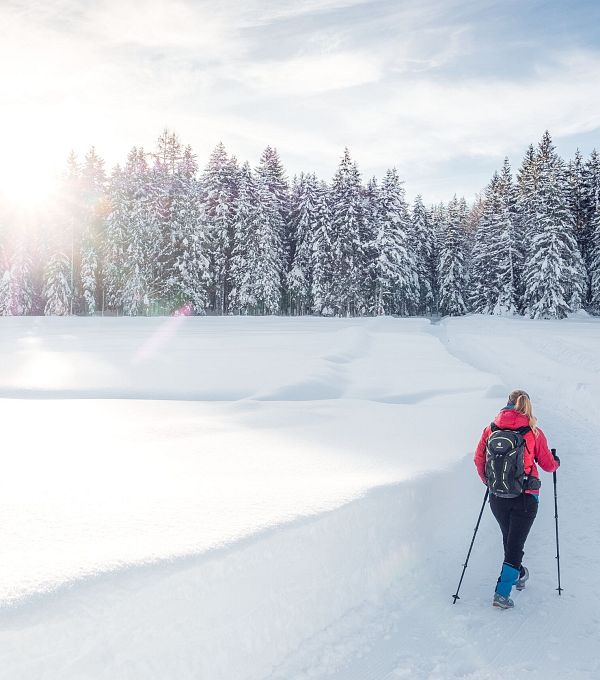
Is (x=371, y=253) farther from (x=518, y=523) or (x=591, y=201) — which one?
(x=518, y=523)

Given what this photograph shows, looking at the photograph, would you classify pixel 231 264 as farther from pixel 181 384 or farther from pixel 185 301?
pixel 181 384

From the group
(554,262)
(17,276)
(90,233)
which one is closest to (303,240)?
(90,233)

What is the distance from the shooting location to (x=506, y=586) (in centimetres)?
502

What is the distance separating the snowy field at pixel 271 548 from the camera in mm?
3715

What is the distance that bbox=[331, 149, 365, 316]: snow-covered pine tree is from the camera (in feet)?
171

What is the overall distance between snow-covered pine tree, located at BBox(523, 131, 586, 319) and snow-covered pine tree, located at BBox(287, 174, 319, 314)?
63.7ft

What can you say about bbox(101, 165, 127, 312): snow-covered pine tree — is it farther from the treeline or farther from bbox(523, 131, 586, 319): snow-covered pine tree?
bbox(523, 131, 586, 319): snow-covered pine tree

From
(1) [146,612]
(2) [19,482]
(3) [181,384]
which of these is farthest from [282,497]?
(3) [181,384]

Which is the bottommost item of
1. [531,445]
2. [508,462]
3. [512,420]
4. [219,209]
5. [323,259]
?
[508,462]

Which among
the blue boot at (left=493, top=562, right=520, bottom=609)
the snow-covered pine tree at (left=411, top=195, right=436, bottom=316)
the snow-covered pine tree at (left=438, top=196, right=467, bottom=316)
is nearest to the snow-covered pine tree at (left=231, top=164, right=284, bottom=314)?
the snow-covered pine tree at (left=411, top=195, right=436, bottom=316)

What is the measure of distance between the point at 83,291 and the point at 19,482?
172 feet

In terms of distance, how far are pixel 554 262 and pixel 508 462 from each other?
156 ft

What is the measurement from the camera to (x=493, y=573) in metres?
5.73

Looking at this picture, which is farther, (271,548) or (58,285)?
(58,285)
